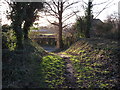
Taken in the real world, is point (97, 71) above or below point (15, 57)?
below

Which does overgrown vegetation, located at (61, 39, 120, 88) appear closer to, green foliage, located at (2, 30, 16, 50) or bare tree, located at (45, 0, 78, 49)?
green foliage, located at (2, 30, 16, 50)

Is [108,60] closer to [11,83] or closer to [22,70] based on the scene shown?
[22,70]

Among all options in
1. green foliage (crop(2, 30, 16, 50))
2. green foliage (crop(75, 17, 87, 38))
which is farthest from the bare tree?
green foliage (crop(2, 30, 16, 50))

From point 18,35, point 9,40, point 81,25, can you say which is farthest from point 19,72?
point 81,25

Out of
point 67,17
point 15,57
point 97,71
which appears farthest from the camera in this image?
point 67,17

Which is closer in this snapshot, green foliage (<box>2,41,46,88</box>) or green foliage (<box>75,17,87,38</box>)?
green foliage (<box>2,41,46,88</box>)

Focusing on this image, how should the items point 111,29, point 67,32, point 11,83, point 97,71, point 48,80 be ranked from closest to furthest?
1. point 11,83
2. point 48,80
3. point 97,71
4. point 111,29
5. point 67,32

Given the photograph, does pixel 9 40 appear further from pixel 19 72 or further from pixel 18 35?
pixel 19 72

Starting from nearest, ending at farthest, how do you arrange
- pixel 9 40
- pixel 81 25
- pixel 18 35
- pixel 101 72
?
pixel 101 72
pixel 9 40
pixel 18 35
pixel 81 25

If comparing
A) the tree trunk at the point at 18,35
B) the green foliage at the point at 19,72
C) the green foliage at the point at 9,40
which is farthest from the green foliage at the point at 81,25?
the green foliage at the point at 19,72

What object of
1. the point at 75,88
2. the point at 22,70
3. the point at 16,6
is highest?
the point at 16,6

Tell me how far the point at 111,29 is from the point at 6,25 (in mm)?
8135

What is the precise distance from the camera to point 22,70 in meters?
6.00

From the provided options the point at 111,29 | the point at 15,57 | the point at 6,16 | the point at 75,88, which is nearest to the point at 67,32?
the point at 111,29
